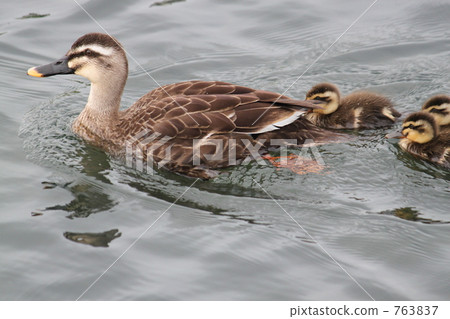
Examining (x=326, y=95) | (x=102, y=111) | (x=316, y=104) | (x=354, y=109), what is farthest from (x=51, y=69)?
(x=354, y=109)

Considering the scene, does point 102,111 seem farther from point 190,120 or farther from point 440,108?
point 440,108

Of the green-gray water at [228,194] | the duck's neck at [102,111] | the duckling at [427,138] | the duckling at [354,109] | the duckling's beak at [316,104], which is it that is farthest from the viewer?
the duckling at [354,109]

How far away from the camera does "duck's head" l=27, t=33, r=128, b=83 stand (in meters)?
6.52

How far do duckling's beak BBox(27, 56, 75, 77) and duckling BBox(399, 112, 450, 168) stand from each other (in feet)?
11.2

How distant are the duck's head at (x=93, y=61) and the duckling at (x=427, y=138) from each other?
288cm

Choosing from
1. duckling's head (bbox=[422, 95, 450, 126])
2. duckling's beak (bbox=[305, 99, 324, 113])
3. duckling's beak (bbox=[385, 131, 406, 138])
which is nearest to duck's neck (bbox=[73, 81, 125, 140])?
duckling's beak (bbox=[305, 99, 324, 113])

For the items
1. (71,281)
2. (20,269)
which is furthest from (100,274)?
(20,269)

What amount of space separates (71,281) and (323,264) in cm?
183

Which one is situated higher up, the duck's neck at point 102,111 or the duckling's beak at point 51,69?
the duckling's beak at point 51,69

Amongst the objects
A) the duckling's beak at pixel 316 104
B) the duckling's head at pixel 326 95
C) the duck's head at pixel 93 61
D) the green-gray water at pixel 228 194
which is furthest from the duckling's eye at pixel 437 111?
the duck's head at pixel 93 61

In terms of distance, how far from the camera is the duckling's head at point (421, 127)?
20.5ft

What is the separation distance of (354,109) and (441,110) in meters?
0.89

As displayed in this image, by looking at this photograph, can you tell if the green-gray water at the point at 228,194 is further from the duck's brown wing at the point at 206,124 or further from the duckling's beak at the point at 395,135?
the duck's brown wing at the point at 206,124

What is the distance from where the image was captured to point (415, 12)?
950cm
